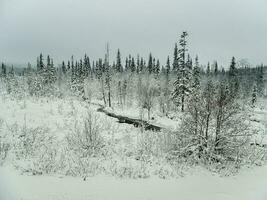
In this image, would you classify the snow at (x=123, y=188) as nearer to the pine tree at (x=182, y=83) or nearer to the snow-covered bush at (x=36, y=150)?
the snow-covered bush at (x=36, y=150)

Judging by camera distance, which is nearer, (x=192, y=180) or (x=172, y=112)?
(x=192, y=180)

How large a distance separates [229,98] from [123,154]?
6.66m

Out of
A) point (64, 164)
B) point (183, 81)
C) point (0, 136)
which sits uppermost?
point (183, 81)

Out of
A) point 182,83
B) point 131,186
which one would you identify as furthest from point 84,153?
point 182,83

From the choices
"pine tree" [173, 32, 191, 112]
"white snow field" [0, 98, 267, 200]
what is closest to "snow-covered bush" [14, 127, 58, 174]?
"white snow field" [0, 98, 267, 200]

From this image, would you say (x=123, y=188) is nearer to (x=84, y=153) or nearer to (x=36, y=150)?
(x=84, y=153)

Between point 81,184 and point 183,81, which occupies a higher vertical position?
point 183,81

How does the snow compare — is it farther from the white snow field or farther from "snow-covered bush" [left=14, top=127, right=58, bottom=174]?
"snow-covered bush" [left=14, top=127, right=58, bottom=174]

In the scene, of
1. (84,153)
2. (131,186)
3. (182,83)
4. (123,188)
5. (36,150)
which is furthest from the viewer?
(182,83)

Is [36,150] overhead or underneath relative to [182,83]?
underneath

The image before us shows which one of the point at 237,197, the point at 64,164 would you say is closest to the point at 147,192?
the point at 237,197

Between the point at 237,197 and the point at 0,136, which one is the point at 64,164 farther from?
the point at 237,197

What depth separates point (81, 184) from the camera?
32.1 ft

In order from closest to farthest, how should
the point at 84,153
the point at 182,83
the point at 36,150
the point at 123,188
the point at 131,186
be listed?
1. the point at 123,188
2. the point at 131,186
3. the point at 36,150
4. the point at 84,153
5. the point at 182,83
